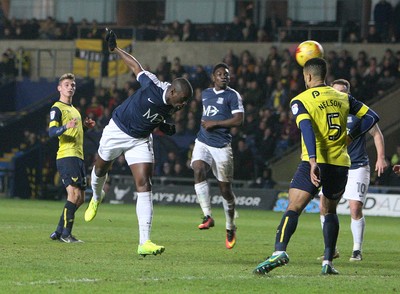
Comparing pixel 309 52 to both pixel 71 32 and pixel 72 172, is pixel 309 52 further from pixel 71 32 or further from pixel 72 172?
pixel 71 32

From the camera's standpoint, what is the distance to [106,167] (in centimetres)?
1446

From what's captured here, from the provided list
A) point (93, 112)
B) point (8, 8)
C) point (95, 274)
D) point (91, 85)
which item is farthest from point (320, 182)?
point (8, 8)

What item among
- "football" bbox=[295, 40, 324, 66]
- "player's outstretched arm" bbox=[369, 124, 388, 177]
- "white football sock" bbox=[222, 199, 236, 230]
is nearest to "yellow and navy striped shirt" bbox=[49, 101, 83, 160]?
"white football sock" bbox=[222, 199, 236, 230]

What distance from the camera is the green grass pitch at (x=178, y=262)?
10352 mm

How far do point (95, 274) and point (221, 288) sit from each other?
60.7 inches

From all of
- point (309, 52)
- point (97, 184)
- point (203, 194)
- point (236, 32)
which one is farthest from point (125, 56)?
point (236, 32)

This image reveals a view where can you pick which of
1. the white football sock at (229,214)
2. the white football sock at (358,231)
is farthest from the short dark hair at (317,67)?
the white football sock at (229,214)

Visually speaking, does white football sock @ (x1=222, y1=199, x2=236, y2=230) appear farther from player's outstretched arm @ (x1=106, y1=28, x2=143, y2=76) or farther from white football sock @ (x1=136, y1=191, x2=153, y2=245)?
player's outstretched arm @ (x1=106, y1=28, x2=143, y2=76)

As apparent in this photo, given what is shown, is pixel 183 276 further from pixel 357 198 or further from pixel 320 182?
pixel 357 198

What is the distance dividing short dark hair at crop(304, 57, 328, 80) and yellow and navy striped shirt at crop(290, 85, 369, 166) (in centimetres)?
15

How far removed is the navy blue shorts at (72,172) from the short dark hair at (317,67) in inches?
222

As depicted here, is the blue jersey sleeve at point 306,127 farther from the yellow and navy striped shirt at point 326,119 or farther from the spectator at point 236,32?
the spectator at point 236,32

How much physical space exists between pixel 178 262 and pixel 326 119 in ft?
8.68

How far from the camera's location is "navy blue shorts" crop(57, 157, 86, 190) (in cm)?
1610
